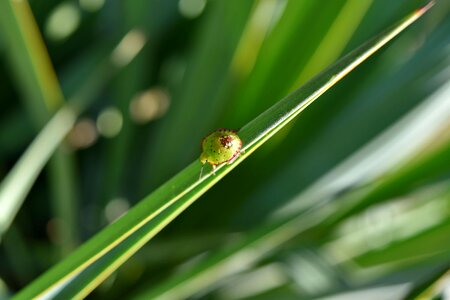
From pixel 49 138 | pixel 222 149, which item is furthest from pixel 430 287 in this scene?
pixel 49 138

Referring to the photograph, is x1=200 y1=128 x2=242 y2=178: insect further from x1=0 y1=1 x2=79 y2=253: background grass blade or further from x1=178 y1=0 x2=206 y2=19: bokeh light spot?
x1=178 y1=0 x2=206 y2=19: bokeh light spot

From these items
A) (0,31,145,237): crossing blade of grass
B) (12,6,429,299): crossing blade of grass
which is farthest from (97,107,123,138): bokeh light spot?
(12,6,429,299): crossing blade of grass

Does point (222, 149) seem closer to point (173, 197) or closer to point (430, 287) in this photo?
point (173, 197)

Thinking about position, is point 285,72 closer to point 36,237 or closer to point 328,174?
point 328,174

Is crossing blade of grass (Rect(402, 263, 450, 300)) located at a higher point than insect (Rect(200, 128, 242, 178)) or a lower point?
lower

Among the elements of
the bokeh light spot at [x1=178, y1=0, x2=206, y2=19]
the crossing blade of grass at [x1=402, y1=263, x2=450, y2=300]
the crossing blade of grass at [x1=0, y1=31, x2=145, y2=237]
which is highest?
the bokeh light spot at [x1=178, y1=0, x2=206, y2=19]

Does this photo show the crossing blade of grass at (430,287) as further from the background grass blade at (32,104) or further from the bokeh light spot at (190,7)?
the bokeh light spot at (190,7)

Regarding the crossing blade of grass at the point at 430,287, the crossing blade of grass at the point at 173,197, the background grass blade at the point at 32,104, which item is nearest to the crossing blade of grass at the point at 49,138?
the background grass blade at the point at 32,104

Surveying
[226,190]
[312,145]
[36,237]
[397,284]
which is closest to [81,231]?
[36,237]
